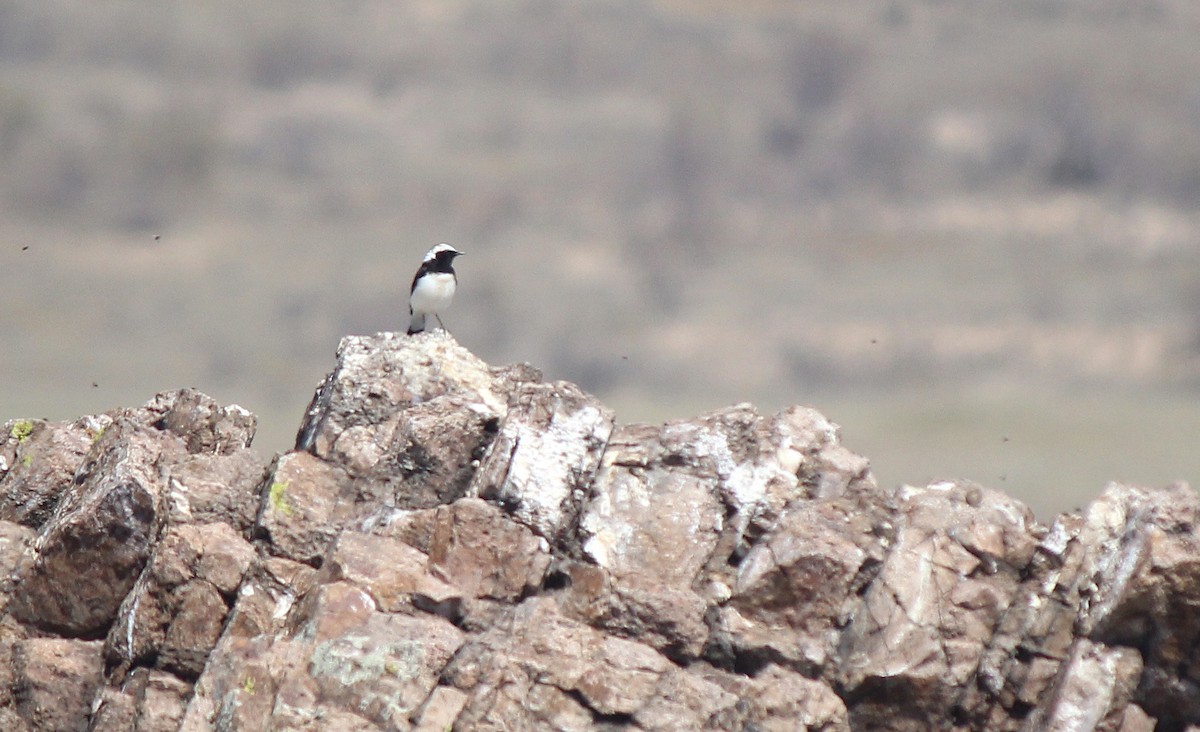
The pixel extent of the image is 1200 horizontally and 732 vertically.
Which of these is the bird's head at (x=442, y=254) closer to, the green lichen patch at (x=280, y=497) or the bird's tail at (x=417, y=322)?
the bird's tail at (x=417, y=322)

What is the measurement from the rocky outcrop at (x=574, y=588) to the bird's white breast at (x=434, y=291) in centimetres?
991

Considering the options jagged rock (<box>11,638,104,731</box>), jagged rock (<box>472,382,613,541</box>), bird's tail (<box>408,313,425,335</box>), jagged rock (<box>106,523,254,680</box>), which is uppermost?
bird's tail (<box>408,313,425,335</box>)

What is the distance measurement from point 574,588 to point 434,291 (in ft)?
49.7

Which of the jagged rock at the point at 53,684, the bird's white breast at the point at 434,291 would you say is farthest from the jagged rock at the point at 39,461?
the bird's white breast at the point at 434,291

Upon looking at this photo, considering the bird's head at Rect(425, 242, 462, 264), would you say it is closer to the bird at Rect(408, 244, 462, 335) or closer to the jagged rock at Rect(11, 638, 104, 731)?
the bird at Rect(408, 244, 462, 335)

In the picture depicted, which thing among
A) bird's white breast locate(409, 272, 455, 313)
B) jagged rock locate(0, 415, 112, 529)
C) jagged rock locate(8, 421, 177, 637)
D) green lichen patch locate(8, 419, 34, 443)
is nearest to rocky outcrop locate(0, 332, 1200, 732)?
jagged rock locate(8, 421, 177, 637)

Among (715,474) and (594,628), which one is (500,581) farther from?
(715,474)

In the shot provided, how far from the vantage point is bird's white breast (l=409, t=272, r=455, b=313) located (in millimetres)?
33781

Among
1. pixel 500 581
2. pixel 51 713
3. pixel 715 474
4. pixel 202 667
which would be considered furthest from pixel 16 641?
pixel 715 474

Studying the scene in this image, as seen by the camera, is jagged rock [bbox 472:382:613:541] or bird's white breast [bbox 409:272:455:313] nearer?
jagged rock [bbox 472:382:613:541]

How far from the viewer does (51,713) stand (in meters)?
21.4

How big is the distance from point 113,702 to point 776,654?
10.4 m

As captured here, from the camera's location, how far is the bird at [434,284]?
111ft

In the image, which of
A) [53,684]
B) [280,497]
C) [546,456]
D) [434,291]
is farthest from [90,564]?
[434,291]
